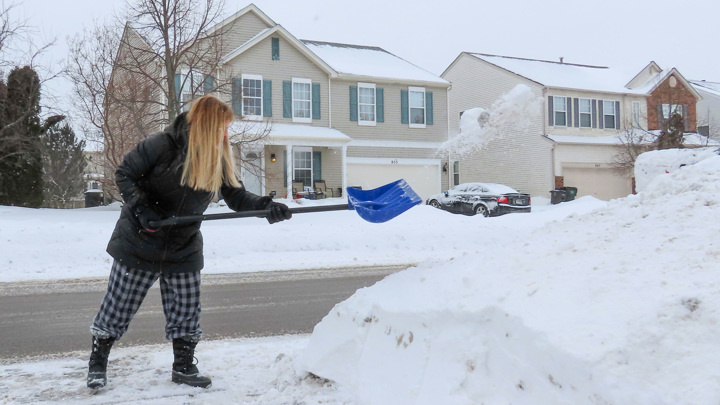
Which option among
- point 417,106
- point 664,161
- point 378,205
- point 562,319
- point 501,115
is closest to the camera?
point 562,319

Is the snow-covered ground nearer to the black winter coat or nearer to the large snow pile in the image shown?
the large snow pile

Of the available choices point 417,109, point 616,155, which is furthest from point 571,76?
point 417,109

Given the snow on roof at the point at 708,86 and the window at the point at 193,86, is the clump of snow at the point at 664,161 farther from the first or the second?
the snow on roof at the point at 708,86

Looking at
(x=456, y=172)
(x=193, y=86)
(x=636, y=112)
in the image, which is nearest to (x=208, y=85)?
(x=193, y=86)

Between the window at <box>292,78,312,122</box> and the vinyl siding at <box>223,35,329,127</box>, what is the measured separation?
224 millimetres

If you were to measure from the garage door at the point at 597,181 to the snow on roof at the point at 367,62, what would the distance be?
7.23 meters

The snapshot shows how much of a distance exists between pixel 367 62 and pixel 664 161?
71.5 ft

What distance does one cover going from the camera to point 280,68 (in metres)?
23.3

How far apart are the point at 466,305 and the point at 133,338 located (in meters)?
3.49

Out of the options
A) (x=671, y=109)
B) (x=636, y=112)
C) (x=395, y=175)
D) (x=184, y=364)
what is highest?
(x=671, y=109)

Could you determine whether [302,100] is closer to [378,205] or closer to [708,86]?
[378,205]

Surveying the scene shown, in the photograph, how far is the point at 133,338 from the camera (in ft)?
17.1

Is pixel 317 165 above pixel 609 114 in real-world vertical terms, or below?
below

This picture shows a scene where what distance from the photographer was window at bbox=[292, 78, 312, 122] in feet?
77.4
